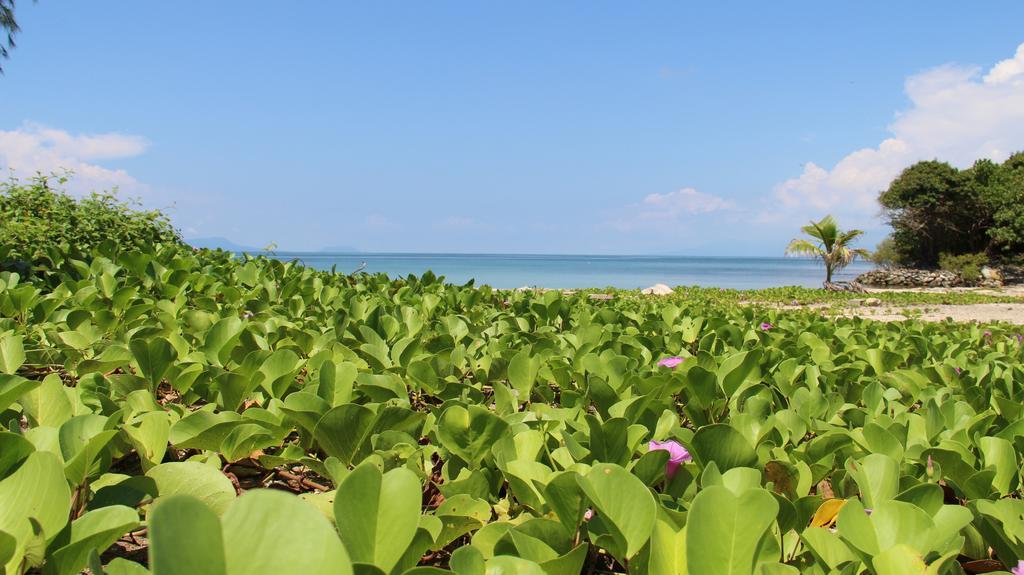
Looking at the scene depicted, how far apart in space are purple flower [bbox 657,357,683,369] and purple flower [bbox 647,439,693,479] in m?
0.69

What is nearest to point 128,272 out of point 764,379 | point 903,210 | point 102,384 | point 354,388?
point 102,384

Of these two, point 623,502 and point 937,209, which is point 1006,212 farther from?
point 623,502

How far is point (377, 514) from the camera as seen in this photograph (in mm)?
727

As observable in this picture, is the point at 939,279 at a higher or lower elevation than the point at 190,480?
lower

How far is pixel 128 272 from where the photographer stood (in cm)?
321

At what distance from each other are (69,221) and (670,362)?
6.48 meters

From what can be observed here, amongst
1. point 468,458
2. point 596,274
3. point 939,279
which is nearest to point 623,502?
point 468,458

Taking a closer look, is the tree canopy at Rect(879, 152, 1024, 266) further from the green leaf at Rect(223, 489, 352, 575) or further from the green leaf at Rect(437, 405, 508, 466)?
the green leaf at Rect(223, 489, 352, 575)

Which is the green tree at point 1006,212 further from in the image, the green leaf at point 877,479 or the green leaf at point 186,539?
the green leaf at point 186,539

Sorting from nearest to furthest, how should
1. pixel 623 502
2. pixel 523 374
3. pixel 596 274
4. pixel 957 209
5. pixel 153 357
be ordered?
pixel 623 502
pixel 153 357
pixel 523 374
pixel 957 209
pixel 596 274

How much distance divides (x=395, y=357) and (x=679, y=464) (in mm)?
951

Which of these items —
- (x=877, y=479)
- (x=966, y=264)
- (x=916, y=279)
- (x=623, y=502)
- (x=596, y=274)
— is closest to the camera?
(x=623, y=502)

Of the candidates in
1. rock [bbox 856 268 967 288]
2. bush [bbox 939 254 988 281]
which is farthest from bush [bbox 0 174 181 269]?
bush [bbox 939 254 988 281]

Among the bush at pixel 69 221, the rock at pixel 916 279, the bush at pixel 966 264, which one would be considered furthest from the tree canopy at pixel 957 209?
the bush at pixel 69 221
